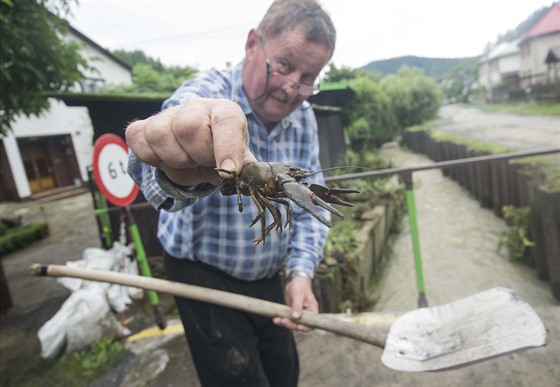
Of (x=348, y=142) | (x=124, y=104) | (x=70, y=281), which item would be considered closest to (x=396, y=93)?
(x=348, y=142)

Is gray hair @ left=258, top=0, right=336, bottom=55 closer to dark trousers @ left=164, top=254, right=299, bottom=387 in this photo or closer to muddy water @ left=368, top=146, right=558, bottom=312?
dark trousers @ left=164, top=254, right=299, bottom=387

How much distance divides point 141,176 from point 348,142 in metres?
12.3

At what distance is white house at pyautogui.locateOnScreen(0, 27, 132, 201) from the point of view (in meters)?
17.6

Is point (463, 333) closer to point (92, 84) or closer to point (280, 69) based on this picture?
point (280, 69)

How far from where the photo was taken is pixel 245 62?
1.71m

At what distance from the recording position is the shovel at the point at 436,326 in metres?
1.72

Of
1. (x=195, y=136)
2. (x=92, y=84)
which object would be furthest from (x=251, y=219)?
(x=92, y=84)

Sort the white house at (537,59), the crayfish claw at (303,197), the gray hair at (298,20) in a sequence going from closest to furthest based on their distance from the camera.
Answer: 1. the crayfish claw at (303,197)
2. the gray hair at (298,20)
3. the white house at (537,59)

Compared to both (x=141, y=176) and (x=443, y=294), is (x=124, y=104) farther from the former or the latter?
(x=443, y=294)

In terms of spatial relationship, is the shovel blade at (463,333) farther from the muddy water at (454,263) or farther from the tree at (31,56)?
the tree at (31,56)

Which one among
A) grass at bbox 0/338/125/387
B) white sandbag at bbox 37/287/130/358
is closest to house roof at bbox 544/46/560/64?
white sandbag at bbox 37/287/130/358

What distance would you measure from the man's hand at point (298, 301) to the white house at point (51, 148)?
18.4m

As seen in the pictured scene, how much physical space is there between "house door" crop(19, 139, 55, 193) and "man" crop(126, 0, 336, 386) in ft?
69.7

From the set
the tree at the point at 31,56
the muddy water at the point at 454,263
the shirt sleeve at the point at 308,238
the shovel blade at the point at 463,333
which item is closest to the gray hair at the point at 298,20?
the shirt sleeve at the point at 308,238
